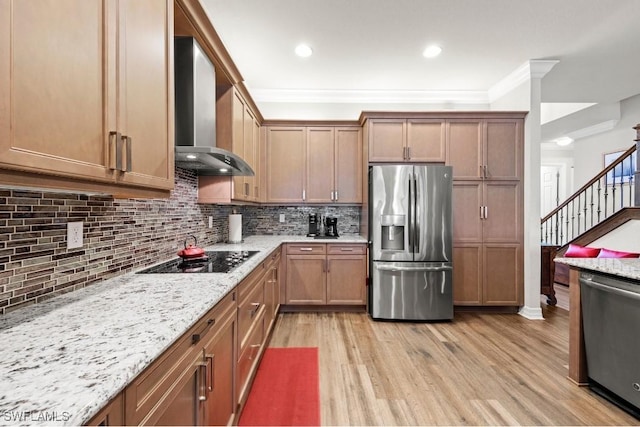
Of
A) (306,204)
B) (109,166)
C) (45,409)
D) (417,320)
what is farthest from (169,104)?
(417,320)

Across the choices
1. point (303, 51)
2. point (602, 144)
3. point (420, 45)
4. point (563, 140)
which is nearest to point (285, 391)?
point (303, 51)

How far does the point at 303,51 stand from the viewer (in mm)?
3131

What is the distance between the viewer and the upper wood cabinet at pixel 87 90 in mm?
715

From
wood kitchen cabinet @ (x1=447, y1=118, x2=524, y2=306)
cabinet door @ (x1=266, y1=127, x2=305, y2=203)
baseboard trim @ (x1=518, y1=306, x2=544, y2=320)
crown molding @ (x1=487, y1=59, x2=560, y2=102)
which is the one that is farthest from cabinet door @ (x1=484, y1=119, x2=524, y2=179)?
cabinet door @ (x1=266, y1=127, x2=305, y2=203)

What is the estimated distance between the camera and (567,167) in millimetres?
7047

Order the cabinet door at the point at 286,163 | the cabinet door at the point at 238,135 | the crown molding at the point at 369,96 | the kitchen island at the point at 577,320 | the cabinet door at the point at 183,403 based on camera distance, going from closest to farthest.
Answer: the cabinet door at the point at 183,403 < the kitchen island at the point at 577,320 < the cabinet door at the point at 238,135 < the cabinet door at the point at 286,163 < the crown molding at the point at 369,96

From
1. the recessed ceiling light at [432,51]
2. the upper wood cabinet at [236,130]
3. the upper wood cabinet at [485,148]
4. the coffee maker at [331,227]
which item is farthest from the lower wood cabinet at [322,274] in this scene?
the recessed ceiling light at [432,51]

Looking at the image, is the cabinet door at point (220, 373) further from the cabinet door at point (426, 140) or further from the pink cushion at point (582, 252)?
the pink cushion at point (582, 252)

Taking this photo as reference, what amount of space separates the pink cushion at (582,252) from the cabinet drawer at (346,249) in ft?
8.58

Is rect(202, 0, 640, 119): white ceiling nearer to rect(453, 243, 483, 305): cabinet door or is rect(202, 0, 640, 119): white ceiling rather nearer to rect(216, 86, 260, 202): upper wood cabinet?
rect(216, 86, 260, 202): upper wood cabinet

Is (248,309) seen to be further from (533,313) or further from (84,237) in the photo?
(533,313)

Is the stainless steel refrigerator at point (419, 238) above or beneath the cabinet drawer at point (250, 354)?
above

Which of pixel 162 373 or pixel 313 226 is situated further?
pixel 313 226

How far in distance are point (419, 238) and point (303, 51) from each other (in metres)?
2.33
